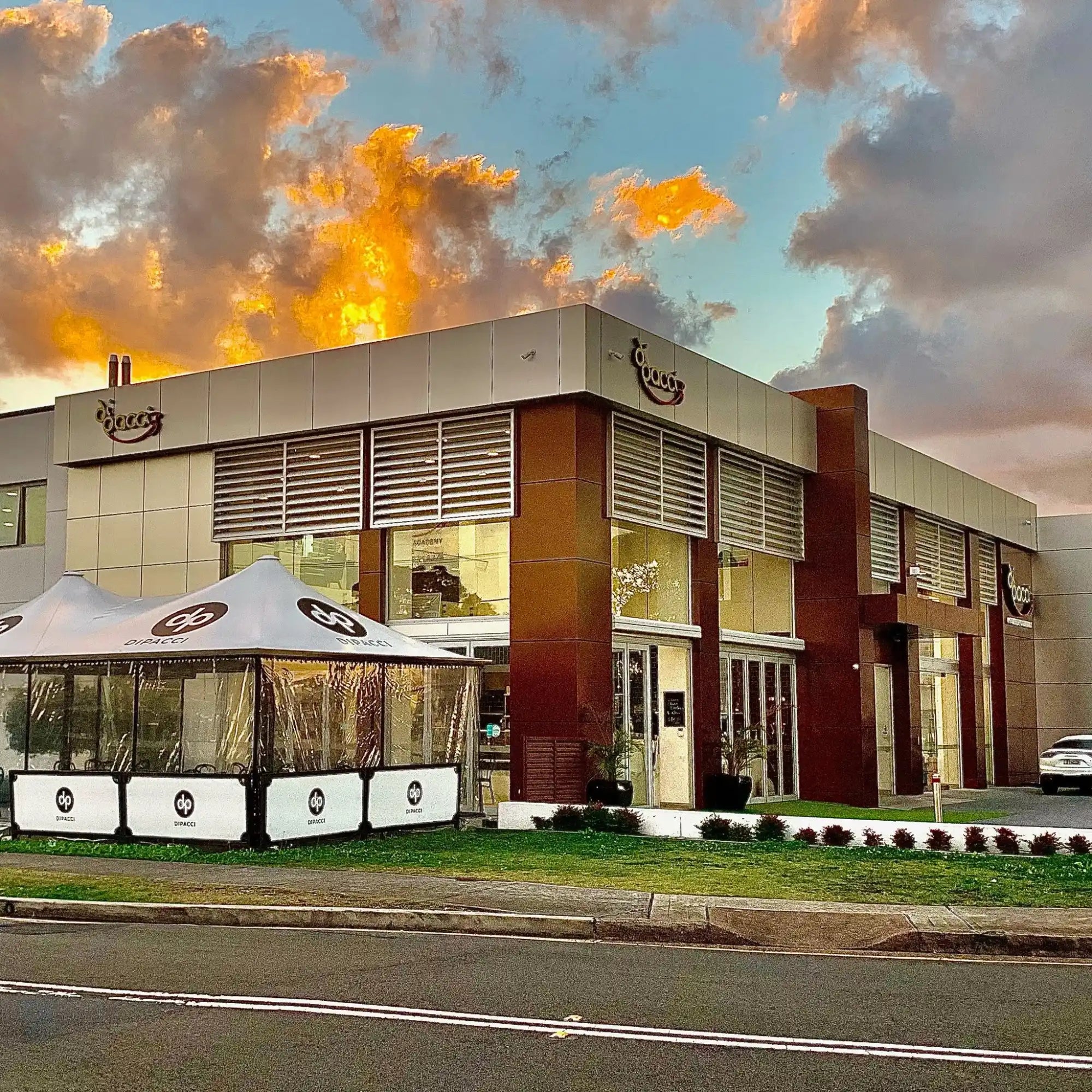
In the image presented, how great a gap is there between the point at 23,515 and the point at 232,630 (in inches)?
598

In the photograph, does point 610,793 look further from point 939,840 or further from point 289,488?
point 289,488

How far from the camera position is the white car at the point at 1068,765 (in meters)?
35.6

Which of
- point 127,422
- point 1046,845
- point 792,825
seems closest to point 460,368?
point 127,422

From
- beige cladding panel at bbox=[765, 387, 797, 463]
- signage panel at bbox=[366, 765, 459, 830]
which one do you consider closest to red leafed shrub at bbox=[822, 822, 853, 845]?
signage panel at bbox=[366, 765, 459, 830]

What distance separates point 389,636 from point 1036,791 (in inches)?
861

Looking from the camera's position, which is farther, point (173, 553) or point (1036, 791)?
point (1036, 791)

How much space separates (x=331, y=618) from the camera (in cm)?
2133

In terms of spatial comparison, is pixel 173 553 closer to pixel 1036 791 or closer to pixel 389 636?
pixel 389 636

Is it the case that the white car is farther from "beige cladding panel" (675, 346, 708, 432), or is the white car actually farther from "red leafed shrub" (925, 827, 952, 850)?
"red leafed shrub" (925, 827, 952, 850)

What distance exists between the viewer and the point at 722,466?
92.9ft

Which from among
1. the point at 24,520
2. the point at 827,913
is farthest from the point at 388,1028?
the point at 24,520

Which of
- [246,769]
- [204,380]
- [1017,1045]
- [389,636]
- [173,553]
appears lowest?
[1017,1045]

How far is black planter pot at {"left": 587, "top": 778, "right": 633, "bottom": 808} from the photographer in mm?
23328

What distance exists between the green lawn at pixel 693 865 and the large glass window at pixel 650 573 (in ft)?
18.1
